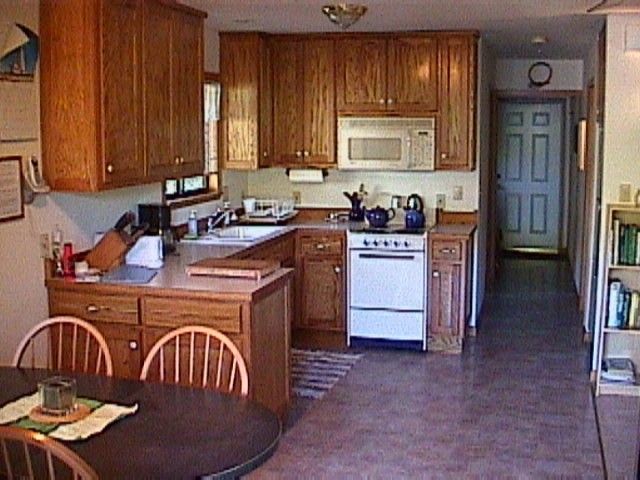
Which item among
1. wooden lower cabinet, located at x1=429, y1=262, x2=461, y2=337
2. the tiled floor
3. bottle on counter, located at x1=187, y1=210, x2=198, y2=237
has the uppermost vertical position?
bottle on counter, located at x1=187, y1=210, x2=198, y2=237

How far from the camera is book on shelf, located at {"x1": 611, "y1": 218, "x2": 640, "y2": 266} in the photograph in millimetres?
5504

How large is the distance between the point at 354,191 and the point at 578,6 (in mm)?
2681

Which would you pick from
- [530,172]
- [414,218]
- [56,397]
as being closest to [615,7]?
[414,218]

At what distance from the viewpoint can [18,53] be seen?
417cm

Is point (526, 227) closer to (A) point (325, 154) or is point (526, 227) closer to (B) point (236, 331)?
(A) point (325, 154)

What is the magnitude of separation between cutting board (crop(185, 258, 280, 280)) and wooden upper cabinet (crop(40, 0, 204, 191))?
573 mm

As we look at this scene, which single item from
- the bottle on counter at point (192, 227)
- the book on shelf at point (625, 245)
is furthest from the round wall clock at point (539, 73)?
the bottle on counter at point (192, 227)

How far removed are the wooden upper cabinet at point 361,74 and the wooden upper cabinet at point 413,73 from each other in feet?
0.23

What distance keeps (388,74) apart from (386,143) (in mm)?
524

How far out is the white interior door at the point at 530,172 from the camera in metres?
11.1

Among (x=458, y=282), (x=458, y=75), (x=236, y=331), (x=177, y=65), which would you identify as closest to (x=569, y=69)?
(x=458, y=75)

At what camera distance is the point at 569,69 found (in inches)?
372

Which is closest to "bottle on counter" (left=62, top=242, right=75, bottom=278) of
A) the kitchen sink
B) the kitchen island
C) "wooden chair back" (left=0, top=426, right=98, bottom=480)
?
the kitchen island

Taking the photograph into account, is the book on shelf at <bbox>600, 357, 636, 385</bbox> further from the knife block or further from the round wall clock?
the round wall clock
